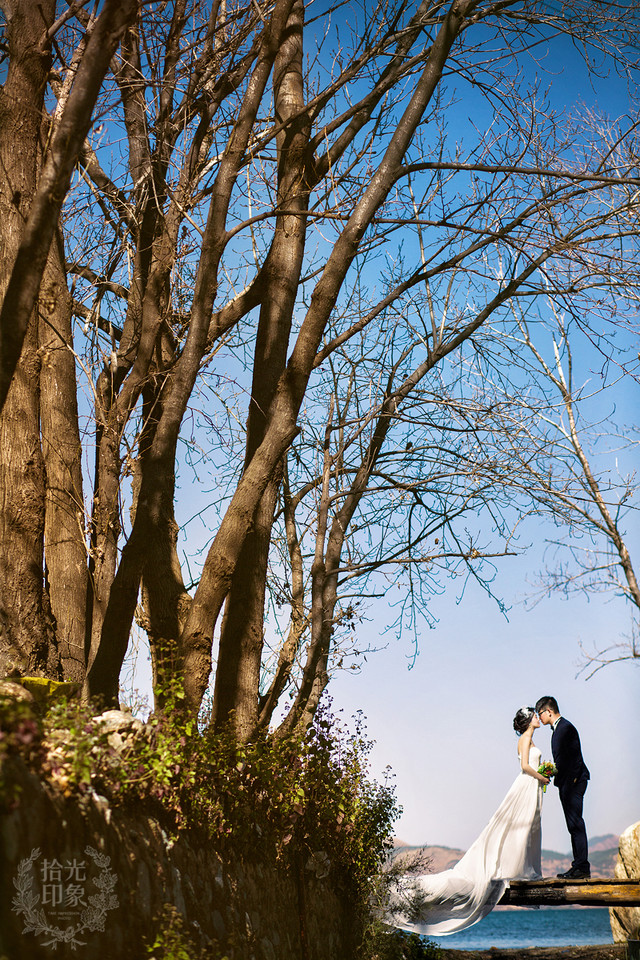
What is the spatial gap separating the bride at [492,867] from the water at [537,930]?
3322 cm

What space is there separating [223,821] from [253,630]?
63.9 inches

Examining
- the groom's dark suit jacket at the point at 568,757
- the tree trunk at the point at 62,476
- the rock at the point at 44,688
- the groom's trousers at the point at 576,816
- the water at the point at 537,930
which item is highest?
the tree trunk at the point at 62,476

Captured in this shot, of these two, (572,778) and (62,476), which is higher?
(62,476)

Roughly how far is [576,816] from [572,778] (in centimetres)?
34

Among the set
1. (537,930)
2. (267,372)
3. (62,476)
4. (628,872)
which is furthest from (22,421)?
(537,930)

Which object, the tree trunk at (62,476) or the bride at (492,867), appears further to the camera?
the bride at (492,867)

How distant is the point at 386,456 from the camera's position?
7.93m

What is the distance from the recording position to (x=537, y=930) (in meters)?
44.7

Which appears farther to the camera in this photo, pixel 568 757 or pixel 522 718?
pixel 522 718

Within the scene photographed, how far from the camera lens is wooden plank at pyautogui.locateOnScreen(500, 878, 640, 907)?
6975 mm

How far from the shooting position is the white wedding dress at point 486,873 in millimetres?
7438

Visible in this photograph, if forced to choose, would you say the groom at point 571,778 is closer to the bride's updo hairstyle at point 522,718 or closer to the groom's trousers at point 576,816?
the groom's trousers at point 576,816
